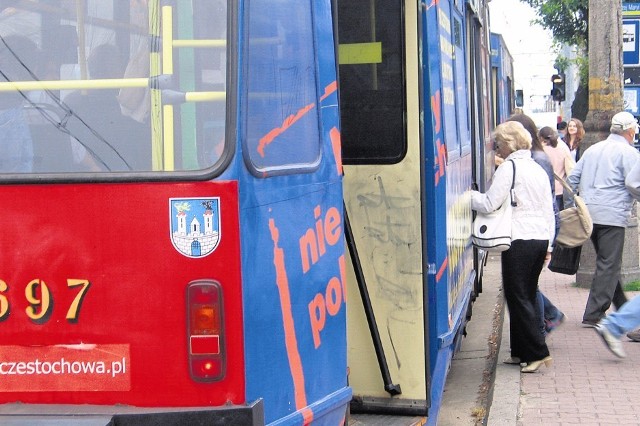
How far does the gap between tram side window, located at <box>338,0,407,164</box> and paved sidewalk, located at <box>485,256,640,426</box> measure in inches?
84.1

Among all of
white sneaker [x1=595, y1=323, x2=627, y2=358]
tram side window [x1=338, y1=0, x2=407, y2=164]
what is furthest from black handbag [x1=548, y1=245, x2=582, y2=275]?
tram side window [x1=338, y1=0, x2=407, y2=164]

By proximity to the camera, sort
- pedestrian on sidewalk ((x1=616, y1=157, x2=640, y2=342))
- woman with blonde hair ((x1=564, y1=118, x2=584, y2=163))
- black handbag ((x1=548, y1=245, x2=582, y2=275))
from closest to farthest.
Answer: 1. pedestrian on sidewalk ((x1=616, y1=157, x2=640, y2=342))
2. black handbag ((x1=548, y1=245, x2=582, y2=275))
3. woman with blonde hair ((x1=564, y1=118, x2=584, y2=163))

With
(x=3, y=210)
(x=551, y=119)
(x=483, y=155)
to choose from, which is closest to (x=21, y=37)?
(x=3, y=210)

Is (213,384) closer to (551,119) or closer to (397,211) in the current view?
(397,211)

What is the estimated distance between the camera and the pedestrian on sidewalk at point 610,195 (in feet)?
28.9

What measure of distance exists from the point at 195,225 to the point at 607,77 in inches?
343

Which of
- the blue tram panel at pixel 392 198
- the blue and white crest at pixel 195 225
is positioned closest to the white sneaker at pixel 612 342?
the blue tram panel at pixel 392 198

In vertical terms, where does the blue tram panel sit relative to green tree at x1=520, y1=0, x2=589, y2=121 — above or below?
below

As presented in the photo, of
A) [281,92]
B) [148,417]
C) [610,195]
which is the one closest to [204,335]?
[148,417]

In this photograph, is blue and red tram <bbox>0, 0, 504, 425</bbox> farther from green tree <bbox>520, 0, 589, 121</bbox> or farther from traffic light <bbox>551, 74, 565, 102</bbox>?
green tree <bbox>520, 0, 589, 121</bbox>

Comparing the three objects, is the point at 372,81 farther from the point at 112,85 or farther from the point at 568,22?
the point at 568,22

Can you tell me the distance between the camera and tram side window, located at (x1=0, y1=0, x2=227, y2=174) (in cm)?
349

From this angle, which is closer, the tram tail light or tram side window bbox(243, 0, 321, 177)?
the tram tail light

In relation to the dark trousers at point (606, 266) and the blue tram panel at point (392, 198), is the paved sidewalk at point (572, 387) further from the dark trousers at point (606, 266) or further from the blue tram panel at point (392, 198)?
the blue tram panel at point (392, 198)
